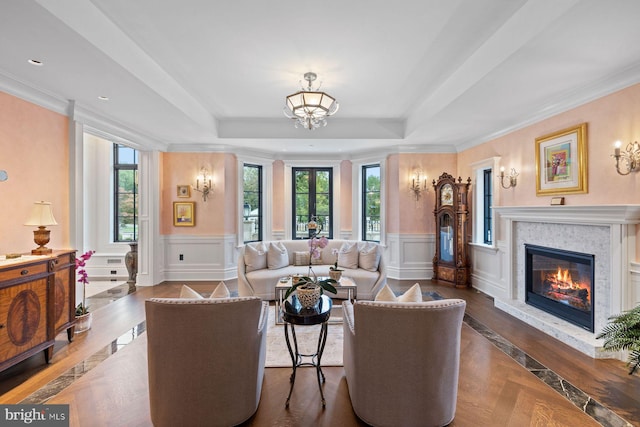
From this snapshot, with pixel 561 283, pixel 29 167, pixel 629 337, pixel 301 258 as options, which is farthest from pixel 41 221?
pixel 561 283

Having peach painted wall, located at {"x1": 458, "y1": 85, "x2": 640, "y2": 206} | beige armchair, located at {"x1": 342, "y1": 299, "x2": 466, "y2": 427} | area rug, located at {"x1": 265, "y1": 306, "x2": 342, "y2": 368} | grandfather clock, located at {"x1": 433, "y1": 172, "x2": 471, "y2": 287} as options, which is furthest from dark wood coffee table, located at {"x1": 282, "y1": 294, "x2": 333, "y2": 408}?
grandfather clock, located at {"x1": 433, "y1": 172, "x2": 471, "y2": 287}

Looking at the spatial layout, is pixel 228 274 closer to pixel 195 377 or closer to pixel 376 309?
pixel 195 377

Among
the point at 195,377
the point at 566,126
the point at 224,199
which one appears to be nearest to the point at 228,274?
the point at 224,199

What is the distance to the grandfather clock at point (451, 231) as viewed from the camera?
5531mm

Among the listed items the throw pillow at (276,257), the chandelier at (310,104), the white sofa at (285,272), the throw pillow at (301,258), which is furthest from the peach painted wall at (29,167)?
the throw pillow at (301,258)

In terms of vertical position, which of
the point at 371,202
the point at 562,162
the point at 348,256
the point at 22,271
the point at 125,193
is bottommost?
the point at 348,256

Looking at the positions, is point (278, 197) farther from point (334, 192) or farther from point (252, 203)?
point (334, 192)

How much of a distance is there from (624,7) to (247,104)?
163 inches

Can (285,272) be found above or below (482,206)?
below

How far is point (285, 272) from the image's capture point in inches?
191

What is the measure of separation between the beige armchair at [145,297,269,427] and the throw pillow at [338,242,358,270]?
323 cm

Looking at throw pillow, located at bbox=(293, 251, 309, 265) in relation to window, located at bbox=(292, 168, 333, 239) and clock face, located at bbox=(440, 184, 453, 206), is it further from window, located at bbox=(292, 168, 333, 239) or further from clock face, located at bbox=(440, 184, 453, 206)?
clock face, located at bbox=(440, 184, 453, 206)

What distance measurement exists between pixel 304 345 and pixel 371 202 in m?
4.21

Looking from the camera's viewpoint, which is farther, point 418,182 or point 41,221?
point 418,182
